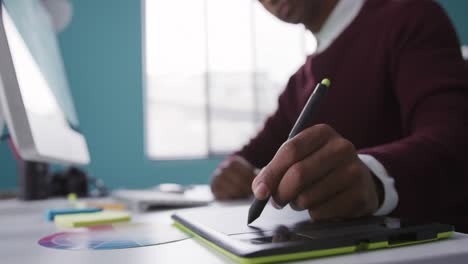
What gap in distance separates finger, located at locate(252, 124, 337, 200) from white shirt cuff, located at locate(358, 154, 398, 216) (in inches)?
3.2

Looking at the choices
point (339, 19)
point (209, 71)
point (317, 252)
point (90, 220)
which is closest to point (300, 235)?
point (317, 252)

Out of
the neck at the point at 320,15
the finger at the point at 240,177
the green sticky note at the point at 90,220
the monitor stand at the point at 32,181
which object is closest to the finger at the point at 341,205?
the green sticky note at the point at 90,220

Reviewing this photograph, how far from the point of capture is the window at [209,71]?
107 inches

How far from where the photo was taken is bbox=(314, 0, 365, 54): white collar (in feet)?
2.77

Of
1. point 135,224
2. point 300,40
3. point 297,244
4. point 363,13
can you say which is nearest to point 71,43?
point 300,40

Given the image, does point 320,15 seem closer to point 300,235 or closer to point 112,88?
point 300,235

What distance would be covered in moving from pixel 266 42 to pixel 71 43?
1.27m

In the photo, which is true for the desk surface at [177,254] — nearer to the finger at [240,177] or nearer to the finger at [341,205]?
the finger at [341,205]

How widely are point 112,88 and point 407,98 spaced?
2.14 m

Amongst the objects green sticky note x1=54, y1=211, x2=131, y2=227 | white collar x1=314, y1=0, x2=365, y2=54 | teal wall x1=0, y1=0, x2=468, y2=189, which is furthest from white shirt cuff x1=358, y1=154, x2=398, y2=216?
teal wall x1=0, y1=0, x2=468, y2=189

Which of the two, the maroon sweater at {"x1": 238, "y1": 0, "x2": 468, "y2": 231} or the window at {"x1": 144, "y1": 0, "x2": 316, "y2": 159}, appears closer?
the maroon sweater at {"x1": 238, "y1": 0, "x2": 468, "y2": 231}

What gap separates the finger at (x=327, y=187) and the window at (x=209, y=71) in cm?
229

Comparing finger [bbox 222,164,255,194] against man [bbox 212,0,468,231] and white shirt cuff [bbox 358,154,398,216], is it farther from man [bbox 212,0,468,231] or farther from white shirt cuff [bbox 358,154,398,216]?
white shirt cuff [bbox 358,154,398,216]

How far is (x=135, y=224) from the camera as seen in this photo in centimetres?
48
